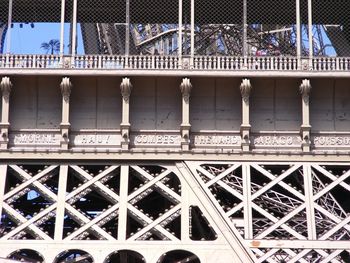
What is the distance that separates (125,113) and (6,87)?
8.65 feet

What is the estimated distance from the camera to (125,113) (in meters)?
28.8

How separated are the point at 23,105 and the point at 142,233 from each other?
415 centimetres

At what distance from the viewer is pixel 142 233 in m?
27.5

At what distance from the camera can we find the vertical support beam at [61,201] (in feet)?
89.9

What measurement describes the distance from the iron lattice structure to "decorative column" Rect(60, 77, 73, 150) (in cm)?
56

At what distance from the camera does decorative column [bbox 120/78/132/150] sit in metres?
28.6

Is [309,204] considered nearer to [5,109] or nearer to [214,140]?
[214,140]

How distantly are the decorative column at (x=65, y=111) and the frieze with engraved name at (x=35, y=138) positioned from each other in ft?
0.95

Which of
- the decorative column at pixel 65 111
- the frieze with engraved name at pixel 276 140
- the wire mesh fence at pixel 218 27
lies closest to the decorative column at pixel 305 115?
the frieze with engraved name at pixel 276 140

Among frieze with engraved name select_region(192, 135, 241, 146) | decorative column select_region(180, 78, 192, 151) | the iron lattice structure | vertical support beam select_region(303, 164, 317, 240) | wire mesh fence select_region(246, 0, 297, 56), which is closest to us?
the iron lattice structure

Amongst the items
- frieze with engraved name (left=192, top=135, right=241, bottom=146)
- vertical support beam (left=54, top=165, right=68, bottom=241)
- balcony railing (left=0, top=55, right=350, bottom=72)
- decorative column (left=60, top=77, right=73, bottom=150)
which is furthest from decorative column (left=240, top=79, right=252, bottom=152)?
vertical support beam (left=54, top=165, right=68, bottom=241)

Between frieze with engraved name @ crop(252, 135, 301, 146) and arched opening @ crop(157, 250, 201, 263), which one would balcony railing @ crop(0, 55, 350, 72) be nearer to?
frieze with engraved name @ crop(252, 135, 301, 146)

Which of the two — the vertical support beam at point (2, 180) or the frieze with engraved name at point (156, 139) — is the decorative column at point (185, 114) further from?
the vertical support beam at point (2, 180)

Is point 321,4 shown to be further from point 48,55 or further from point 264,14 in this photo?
point 48,55
